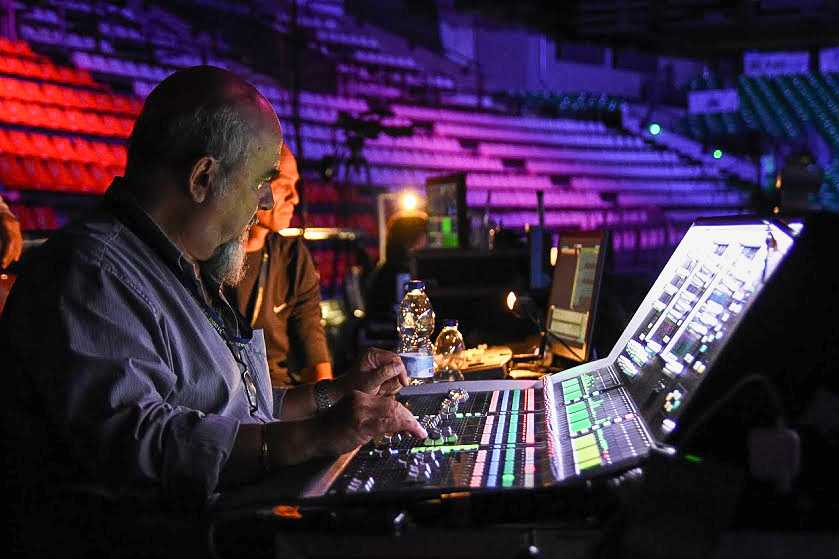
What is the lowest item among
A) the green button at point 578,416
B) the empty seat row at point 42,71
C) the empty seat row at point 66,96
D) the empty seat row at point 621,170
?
the green button at point 578,416

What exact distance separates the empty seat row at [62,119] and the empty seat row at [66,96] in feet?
0.23

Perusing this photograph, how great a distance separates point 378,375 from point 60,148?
812cm

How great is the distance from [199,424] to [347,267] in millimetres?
5589

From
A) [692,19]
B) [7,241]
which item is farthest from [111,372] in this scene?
[692,19]

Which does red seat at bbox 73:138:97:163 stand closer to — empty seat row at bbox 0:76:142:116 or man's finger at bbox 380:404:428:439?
empty seat row at bbox 0:76:142:116

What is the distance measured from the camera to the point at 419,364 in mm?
1962

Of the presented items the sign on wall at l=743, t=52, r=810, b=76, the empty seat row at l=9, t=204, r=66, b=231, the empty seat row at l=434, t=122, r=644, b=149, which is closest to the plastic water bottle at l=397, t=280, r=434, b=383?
the empty seat row at l=9, t=204, r=66, b=231

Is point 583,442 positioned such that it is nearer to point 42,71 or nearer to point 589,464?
point 589,464

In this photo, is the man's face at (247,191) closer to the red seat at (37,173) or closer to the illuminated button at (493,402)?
the illuminated button at (493,402)

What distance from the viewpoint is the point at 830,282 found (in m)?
0.85

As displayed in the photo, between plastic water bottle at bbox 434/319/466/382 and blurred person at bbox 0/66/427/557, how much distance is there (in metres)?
0.81

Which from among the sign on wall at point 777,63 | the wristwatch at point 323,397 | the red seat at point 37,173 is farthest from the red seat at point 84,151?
the sign on wall at point 777,63

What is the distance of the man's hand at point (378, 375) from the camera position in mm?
1577

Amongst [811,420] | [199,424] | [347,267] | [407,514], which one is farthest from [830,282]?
[347,267]
